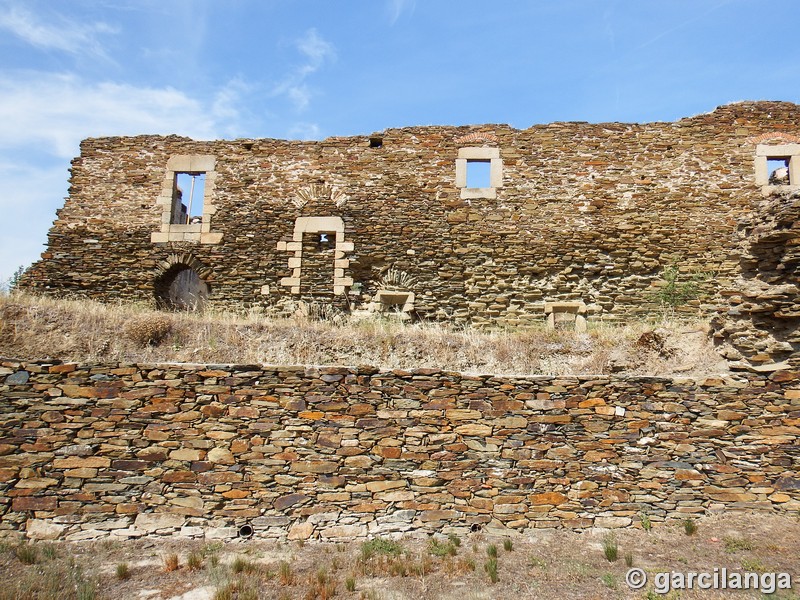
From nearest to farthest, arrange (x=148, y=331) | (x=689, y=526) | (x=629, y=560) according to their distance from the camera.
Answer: (x=629, y=560), (x=689, y=526), (x=148, y=331)

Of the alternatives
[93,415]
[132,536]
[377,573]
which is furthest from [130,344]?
[377,573]

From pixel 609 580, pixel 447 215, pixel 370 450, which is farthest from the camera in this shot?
pixel 447 215

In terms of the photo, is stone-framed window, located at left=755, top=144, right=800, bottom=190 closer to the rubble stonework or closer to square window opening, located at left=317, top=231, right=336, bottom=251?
the rubble stonework

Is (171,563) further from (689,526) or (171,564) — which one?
(689,526)

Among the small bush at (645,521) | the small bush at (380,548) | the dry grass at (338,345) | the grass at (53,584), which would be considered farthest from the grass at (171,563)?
the small bush at (645,521)

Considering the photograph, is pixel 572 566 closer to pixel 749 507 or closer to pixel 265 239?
pixel 749 507

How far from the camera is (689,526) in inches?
244

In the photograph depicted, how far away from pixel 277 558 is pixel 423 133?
9.13 metres

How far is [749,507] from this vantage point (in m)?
6.44

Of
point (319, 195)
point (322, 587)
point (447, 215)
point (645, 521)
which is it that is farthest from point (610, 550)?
point (319, 195)

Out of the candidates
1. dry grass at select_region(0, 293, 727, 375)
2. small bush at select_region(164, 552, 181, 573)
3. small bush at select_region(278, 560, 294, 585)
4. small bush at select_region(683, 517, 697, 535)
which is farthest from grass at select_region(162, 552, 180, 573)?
small bush at select_region(683, 517, 697, 535)

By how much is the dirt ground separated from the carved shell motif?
761 cm

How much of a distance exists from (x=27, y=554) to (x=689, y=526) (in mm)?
7047

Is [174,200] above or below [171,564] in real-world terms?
above
